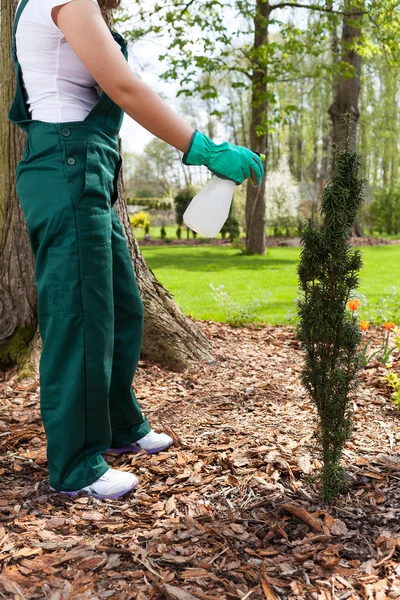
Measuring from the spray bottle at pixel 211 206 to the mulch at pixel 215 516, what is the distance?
1.01 meters

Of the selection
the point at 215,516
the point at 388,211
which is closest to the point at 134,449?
the point at 215,516

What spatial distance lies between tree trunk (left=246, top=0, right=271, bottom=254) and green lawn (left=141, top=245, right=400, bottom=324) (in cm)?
52

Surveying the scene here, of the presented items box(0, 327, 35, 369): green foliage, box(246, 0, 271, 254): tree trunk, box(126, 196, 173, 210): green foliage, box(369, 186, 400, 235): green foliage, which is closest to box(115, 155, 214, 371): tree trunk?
box(0, 327, 35, 369): green foliage

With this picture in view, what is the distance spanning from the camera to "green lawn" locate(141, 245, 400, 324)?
7.07 m

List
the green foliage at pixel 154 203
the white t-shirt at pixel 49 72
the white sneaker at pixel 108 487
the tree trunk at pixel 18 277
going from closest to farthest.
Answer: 1. the white t-shirt at pixel 49 72
2. the white sneaker at pixel 108 487
3. the tree trunk at pixel 18 277
4. the green foliage at pixel 154 203

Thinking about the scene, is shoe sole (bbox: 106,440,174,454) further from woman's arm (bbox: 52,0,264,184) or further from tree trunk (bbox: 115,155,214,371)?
woman's arm (bbox: 52,0,264,184)

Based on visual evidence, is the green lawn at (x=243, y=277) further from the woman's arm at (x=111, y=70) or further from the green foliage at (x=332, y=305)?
the woman's arm at (x=111, y=70)

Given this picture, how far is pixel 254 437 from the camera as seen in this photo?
278cm

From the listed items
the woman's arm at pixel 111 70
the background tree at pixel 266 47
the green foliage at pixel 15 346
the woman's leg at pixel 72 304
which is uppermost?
the background tree at pixel 266 47

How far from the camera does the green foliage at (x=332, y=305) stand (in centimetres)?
191

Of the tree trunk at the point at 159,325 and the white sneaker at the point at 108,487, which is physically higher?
the tree trunk at the point at 159,325

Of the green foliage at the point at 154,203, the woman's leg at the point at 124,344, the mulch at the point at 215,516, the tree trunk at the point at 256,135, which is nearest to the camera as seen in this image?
the mulch at the point at 215,516

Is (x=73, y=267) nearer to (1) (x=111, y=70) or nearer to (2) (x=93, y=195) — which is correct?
(2) (x=93, y=195)

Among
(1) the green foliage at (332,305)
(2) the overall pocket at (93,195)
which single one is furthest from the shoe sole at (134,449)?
(2) the overall pocket at (93,195)
